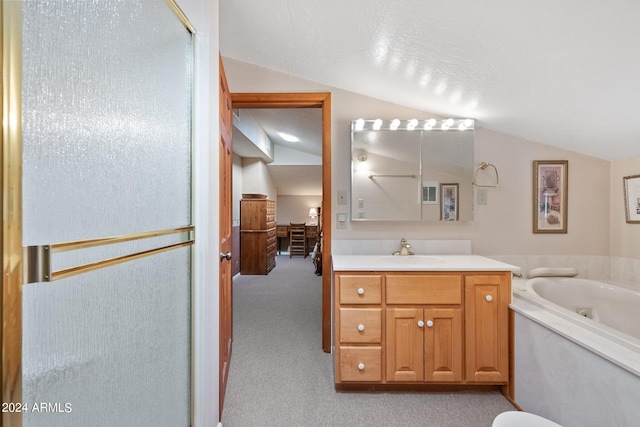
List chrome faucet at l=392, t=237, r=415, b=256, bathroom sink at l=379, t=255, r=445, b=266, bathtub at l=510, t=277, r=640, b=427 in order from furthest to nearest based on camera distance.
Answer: chrome faucet at l=392, t=237, r=415, b=256 → bathroom sink at l=379, t=255, r=445, b=266 → bathtub at l=510, t=277, r=640, b=427

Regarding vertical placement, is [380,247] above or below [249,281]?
above

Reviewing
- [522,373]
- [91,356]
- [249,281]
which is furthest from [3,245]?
[249,281]

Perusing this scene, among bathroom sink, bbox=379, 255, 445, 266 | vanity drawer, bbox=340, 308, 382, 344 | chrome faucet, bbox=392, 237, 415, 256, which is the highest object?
chrome faucet, bbox=392, 237, 415, 256

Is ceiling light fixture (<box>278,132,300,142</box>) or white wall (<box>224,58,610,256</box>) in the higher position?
ceiling light fixture (<box>278,132,300,142</box>)

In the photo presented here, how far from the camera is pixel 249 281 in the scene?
191 inches

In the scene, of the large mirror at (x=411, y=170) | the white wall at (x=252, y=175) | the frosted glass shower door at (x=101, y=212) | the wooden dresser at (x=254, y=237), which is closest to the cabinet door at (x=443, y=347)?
the large mirror at (x=411, y=170)

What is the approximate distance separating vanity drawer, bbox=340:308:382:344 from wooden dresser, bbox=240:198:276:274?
3.77m

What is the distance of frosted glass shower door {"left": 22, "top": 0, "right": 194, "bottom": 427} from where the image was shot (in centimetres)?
53

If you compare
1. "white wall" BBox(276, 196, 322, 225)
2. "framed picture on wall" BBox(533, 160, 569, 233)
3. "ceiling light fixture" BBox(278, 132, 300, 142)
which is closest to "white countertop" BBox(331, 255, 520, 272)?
"framed picture on wall" BBox(533, 160, 569, 233)

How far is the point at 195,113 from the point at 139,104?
1.39 feet

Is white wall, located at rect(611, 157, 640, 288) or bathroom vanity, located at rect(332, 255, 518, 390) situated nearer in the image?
bathroom vanity, located at rect(332, 255, 518, 390)

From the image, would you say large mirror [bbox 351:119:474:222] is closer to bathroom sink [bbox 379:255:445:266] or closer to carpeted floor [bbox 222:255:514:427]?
bathroom sink [bbox 379:255:445:266]

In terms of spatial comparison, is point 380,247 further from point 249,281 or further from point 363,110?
point 249,281

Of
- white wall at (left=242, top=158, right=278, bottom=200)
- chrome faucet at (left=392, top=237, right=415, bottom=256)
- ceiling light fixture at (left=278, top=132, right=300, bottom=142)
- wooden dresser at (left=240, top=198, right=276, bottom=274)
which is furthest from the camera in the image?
white wall at (left=242, top=158, right=278, bottom=200)
